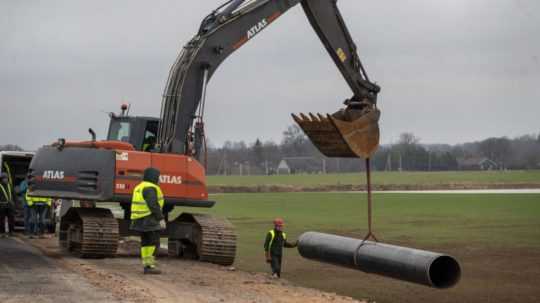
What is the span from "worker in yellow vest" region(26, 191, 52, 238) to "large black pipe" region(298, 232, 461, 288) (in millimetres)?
12669

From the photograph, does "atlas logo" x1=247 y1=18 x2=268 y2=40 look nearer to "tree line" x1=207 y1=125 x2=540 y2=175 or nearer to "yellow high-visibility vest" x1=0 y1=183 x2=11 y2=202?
"yellow high-visibility vest" x1=0 y1=183 x2=11 y2=202

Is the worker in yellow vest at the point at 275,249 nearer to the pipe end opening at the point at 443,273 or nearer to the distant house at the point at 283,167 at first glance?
the pipe end opening at the point at 443,273

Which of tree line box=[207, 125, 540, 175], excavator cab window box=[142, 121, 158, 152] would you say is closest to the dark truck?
excavator cab window box=[142, 121, 158, 152]

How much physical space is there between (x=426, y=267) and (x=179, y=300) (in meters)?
4.08

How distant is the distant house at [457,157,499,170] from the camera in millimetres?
129250

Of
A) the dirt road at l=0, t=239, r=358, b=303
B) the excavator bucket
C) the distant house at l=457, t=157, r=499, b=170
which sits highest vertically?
the distant house at l=457, t=157, r=499, b=170

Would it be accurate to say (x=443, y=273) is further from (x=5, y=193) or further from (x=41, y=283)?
(x=5, y=193)

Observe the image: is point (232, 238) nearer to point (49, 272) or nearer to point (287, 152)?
point (49, 272)

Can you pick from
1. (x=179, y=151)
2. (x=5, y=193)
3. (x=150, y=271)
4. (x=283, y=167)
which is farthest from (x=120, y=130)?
(x=283, y=167)

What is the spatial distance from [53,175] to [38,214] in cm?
968

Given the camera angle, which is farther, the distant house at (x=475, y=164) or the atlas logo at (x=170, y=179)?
the distant house at (x=475, y=164)

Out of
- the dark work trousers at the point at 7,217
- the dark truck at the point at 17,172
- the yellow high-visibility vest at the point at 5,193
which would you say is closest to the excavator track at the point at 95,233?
the dark truck at the point at 17,172

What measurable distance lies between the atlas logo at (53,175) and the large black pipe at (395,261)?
→ 5.66 metres

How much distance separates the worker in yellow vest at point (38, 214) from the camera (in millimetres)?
28469
